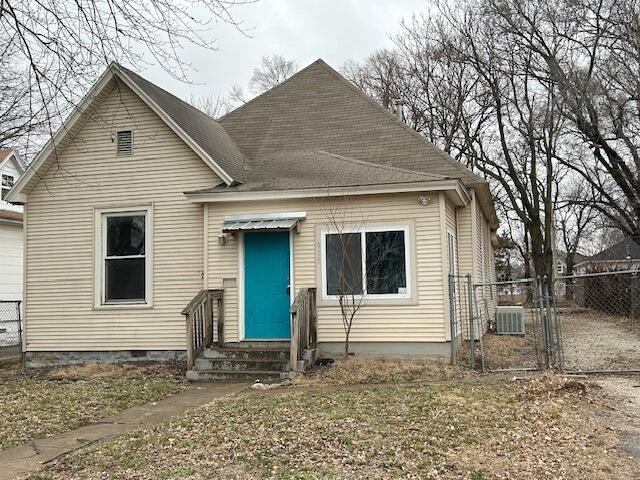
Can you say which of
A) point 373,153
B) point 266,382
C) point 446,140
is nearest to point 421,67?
point 446,140

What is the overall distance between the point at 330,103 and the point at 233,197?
4798 millimetres

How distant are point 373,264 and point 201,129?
5057 millimetres

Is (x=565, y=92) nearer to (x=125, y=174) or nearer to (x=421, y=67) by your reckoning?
(x=421, y=67)

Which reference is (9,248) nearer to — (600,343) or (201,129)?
(201,129)

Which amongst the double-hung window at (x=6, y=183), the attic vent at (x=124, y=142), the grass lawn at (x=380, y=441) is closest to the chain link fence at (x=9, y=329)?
the double-hung window at (x=6, y=183)

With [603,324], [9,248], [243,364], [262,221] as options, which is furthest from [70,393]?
[603,324]

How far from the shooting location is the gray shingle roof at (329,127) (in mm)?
12039

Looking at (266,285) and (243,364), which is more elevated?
(266,285)

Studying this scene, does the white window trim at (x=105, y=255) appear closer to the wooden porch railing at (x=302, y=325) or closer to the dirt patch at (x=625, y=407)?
the wooden porch railing at (x=302, y=325)

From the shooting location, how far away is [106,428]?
668 cm

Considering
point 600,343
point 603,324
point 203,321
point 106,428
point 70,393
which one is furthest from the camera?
point 603,324

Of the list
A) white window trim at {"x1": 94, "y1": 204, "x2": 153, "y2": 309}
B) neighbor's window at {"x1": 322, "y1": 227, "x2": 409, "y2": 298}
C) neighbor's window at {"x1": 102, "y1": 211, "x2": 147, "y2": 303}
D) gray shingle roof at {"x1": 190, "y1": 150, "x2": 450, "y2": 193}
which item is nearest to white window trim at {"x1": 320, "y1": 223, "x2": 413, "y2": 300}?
neighbor's window at {"x1": 322, "y1": 227, "x2": 409, "y2": 298}

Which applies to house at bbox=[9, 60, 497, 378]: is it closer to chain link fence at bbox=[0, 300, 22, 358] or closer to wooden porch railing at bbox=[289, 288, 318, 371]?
wooden porch railing at bbox=[289, 288, 318, 371]

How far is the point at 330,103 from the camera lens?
46.1ft
